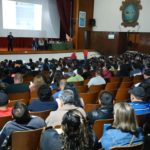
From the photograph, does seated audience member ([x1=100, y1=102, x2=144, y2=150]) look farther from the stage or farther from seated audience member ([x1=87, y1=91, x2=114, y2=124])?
the stage

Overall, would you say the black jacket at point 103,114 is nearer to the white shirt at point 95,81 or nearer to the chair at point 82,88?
the chair at point 82,88

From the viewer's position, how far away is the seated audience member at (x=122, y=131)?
98.8 inches

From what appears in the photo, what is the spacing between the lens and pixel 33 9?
15.4m

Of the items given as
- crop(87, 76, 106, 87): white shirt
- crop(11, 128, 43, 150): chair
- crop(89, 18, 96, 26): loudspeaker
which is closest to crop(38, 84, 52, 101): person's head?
crop(11, 128, 43, 150): chair

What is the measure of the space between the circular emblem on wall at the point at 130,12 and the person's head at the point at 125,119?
13.2 meters

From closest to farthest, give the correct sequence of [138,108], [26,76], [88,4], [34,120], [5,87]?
[34,120] → [138,108] → [5,87] → [26,76] → [88,4]

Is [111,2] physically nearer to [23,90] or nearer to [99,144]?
[23,90]

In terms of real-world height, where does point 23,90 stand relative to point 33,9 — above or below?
below

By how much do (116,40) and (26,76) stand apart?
350 inches

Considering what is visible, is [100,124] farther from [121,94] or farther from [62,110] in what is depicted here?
[121,94]

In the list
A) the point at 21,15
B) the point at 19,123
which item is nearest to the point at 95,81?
the point at 19,123

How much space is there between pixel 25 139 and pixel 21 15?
42.9ft

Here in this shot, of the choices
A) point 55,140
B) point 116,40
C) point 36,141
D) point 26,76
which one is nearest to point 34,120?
point 36,141

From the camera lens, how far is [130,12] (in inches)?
605
